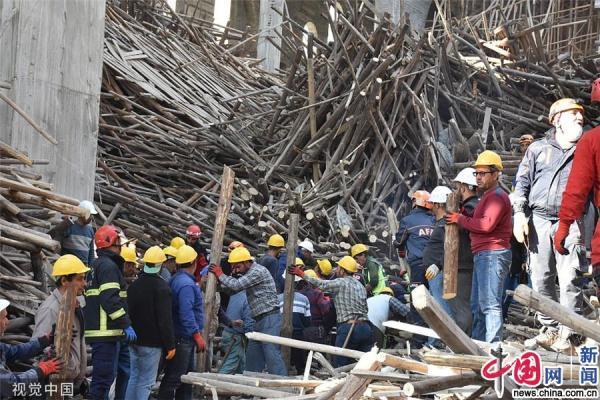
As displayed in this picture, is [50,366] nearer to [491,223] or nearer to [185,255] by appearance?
[185,255]

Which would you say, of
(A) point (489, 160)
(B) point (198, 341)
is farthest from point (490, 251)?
(B) point (198, 341)

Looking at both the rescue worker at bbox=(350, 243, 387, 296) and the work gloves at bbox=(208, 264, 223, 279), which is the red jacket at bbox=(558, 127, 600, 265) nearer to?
the work gloves at bbox=(208, 264, 223, 279)

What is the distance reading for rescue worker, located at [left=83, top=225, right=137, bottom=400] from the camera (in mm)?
11023

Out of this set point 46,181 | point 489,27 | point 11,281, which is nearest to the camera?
point 11,281

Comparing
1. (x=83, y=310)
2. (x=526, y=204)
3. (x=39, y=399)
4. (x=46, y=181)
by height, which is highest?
(x=46, y=181)

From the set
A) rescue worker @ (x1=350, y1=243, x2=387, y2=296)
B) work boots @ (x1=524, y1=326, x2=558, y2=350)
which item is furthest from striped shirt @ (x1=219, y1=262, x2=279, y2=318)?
work boots @ (x1=524, y1=326, x2=558, y2=350)

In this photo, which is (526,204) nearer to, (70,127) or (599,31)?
(70,127)

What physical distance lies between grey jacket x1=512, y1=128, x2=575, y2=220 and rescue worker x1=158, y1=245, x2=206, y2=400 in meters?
3.89

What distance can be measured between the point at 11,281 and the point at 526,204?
19.6ft

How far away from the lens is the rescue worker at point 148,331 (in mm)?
11531

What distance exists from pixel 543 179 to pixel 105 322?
4.43m

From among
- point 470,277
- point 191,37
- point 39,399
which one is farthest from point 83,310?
point 191,37

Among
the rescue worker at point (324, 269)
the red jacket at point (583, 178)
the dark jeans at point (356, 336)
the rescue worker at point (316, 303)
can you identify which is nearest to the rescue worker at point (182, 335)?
the dark jeans at point (356, 336)

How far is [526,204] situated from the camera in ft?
33.4
